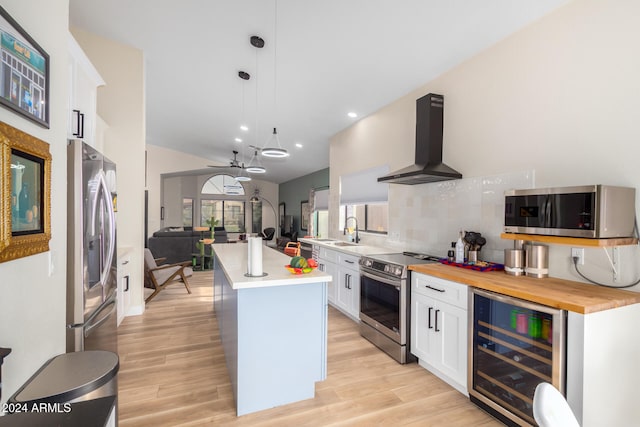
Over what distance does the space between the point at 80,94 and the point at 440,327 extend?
332 centimetres

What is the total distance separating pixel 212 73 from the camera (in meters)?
4.23

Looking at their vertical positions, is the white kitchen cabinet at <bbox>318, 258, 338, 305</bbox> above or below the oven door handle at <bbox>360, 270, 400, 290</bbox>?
below

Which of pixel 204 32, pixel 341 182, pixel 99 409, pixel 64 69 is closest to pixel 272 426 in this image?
pixel 99 409

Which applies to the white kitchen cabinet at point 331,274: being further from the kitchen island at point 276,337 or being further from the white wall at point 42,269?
the white wall at point 42,269

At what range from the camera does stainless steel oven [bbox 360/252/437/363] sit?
271 centimetres

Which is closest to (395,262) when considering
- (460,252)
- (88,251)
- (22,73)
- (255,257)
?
(460,252)

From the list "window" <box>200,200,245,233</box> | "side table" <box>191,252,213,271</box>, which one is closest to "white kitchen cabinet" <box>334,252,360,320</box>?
"side table" <box>191,252,213,271</box>

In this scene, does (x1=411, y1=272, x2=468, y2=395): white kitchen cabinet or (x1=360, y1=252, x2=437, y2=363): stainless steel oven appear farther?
(x1=360, y1=252, x2=437, y2=363): stainless steel oven

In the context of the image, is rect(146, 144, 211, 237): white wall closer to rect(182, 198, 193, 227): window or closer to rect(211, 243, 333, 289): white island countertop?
rect(182, 198, 193, 227): window

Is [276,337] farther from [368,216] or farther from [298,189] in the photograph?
[298,189]

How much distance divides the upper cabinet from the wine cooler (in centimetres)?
305

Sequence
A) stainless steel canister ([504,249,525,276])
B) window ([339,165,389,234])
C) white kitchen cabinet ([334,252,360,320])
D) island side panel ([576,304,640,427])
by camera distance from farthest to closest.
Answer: window ([339,165,389,234]) < white kitchen cabinet ([334,252,360,320]) < stainless steel canister ([504,249,525,276]) < island side panel ([576,304,640,427])

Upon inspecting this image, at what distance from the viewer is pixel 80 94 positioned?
2.32 meters

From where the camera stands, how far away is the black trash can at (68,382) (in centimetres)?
112
